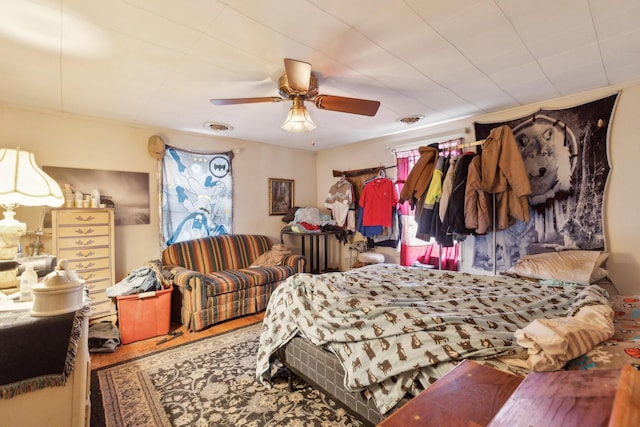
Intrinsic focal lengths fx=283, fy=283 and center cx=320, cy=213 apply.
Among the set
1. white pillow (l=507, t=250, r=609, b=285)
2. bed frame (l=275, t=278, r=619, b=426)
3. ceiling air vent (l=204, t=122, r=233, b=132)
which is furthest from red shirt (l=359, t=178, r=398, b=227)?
bed frame (l=275, t=278, r=619, b=426)

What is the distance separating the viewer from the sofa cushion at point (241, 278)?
10.2 feet

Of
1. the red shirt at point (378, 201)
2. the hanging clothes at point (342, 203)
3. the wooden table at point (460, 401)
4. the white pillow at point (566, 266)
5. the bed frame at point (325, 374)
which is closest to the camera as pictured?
the wooden table at point (460, 401)

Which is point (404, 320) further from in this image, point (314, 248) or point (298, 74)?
point (314, 248)

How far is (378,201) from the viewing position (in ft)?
13.4

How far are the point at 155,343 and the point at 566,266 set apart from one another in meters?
3.65

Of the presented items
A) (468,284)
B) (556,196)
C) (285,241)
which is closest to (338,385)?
(468,284)

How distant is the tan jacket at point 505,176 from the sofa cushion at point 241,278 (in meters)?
2.53

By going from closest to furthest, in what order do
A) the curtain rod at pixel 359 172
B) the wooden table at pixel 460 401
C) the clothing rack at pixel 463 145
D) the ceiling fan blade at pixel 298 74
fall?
the wooden table at pixel 460 401
the ceiling fan blade at pixel 298 74
the clothing rack at pixel 463 145
the curtain rod at pixel 359 172

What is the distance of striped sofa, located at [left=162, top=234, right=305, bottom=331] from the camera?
9.84 feet

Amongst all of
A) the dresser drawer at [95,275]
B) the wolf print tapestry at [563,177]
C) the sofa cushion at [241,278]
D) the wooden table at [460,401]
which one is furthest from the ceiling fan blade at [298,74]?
the dresser drawer at [95,275]

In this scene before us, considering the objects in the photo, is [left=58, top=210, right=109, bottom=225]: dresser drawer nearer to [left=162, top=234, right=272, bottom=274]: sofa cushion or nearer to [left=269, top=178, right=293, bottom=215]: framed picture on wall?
[left=162, top=234, right=272, bottom=274]: sofa cushion

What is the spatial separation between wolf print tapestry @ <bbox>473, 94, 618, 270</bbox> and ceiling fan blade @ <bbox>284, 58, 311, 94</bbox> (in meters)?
2.35

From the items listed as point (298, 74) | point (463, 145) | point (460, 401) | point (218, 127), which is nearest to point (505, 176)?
point (463, 145)

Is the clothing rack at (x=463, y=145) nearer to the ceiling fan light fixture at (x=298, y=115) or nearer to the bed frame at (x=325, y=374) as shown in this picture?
the ceiling fan light fixture at (x=298, y=115)
